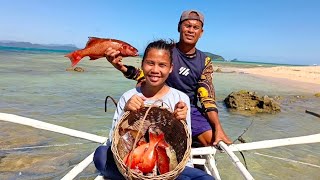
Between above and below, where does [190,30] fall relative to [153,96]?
above

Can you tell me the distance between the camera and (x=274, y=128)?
305 inches

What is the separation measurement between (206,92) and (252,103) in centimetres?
638

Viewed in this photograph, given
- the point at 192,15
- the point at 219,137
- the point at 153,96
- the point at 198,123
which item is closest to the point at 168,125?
the point at 153,96

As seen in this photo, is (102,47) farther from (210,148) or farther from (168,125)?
(210,148)

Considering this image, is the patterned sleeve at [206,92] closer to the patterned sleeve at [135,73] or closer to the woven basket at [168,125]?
the patterned sleeve at [135,73]

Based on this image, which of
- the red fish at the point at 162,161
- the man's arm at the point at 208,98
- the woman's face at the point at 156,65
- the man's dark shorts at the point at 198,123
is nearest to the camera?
the red fish at the point at 162,161

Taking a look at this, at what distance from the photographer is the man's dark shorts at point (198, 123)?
153 inches

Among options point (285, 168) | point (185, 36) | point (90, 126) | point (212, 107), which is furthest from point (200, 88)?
point (90, 126)

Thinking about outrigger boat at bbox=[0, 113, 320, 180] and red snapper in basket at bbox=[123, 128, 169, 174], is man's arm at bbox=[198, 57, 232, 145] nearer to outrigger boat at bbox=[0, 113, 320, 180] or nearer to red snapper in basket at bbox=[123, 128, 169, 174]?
outrigger boat at bbox=[0, 113, 320, 180]

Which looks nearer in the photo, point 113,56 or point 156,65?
point 156,65

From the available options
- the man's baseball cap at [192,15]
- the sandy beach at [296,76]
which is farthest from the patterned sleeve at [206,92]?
the sandy beach at [296,76]

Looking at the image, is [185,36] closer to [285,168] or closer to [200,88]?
[200,88]

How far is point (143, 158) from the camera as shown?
262cm

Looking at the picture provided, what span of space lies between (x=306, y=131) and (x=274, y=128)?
72cm
